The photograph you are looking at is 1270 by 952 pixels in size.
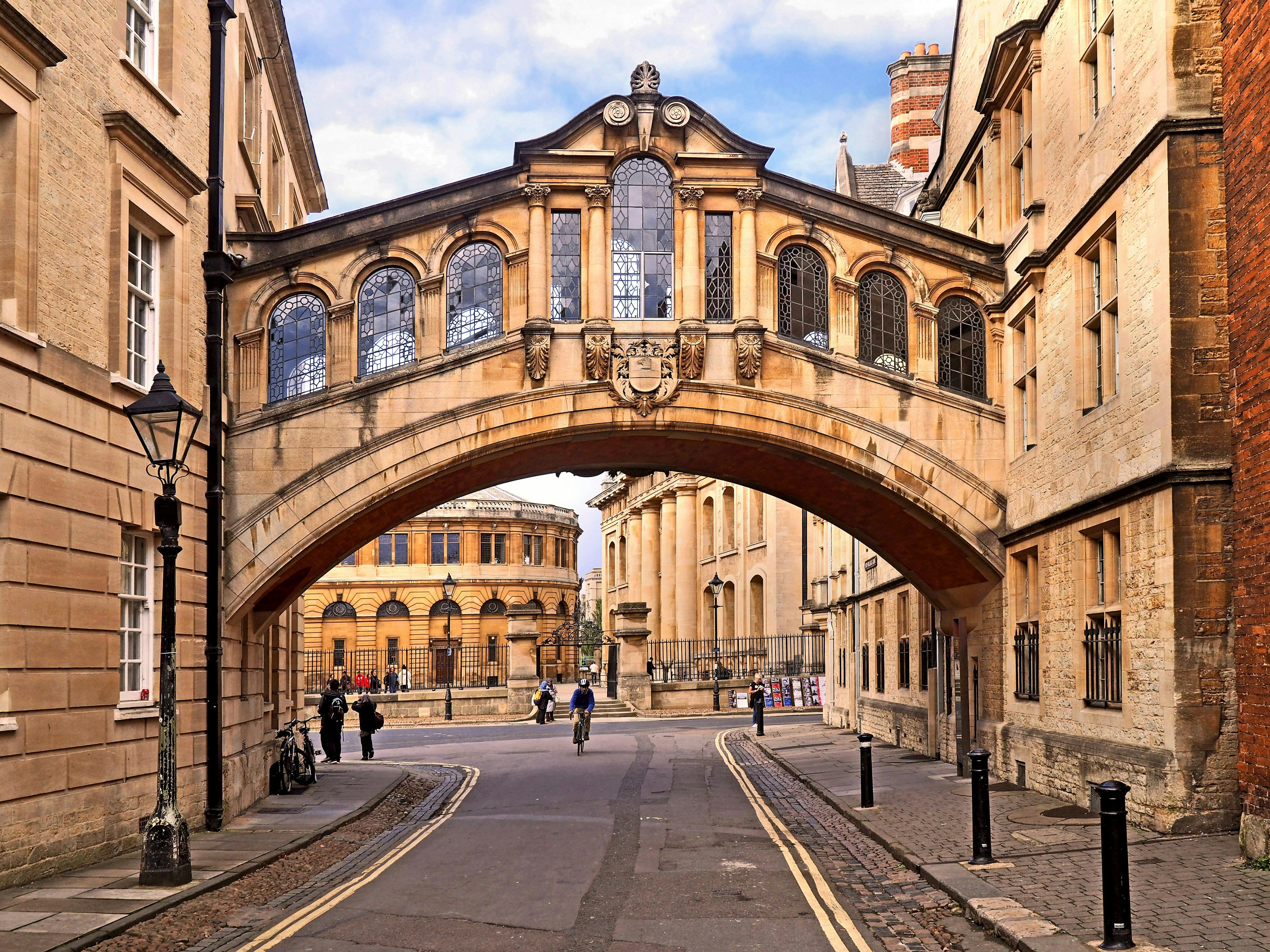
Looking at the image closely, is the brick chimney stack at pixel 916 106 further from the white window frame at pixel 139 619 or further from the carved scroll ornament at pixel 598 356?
the white window frame at pixel 139 619

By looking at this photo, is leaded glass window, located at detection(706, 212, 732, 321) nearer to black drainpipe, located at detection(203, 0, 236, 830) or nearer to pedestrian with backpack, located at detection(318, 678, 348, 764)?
black drainpipe, located at detection(203, 0, 236, 830)

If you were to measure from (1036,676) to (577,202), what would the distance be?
9.17 m

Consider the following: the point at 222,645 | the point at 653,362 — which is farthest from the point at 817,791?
the point at 222,645

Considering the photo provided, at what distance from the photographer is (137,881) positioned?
11.6 meters

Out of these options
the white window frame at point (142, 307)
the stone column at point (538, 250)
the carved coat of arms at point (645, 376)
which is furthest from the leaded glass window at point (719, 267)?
the white window frame at point (142, 307)

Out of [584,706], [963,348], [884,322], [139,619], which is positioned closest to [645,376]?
[884,322]

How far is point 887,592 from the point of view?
2772cm

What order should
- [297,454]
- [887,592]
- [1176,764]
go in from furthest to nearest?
[887,592] → [297,454] → [1176,764]

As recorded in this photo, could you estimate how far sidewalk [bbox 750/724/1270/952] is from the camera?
8.42m

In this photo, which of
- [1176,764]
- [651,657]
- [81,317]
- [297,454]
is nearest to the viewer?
[1176,764]

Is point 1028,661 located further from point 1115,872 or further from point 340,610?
point 340,610

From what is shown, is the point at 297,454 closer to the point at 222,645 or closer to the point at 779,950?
the point at 222,645

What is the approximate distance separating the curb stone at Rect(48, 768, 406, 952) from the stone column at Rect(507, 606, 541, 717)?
82.6 ft

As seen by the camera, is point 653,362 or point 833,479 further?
point 833,479
